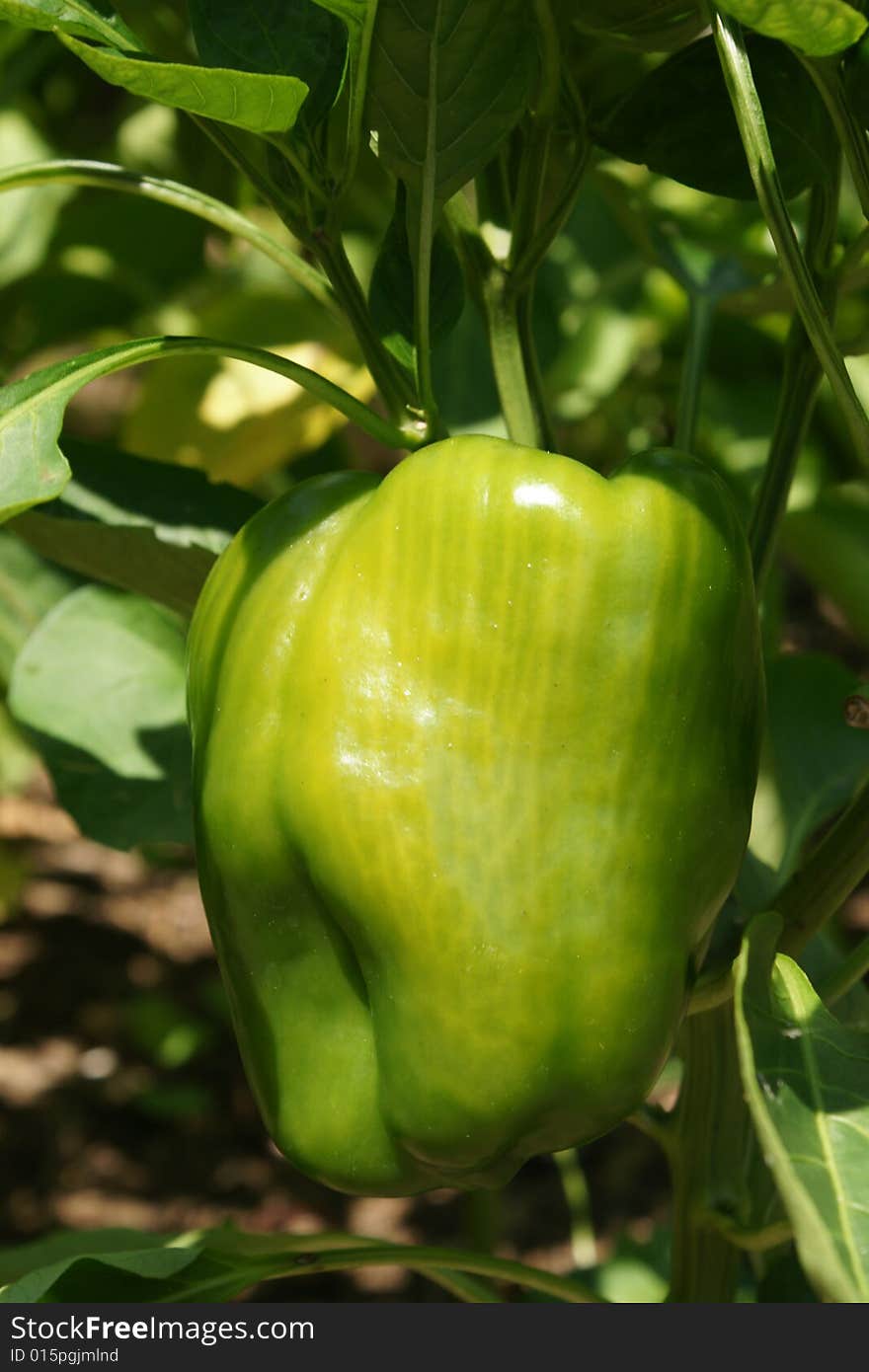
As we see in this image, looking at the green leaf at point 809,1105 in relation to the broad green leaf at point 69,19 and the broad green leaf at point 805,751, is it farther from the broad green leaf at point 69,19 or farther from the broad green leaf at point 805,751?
the broad green leaf at point 69,19

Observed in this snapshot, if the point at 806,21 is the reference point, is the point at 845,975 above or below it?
below

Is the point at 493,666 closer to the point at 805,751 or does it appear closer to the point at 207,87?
the point at 207,87

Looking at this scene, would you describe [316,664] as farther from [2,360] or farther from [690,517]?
[2,360]

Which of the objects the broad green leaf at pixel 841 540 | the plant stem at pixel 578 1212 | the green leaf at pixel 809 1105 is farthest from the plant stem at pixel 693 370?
the plant stem at pixel 578 1212

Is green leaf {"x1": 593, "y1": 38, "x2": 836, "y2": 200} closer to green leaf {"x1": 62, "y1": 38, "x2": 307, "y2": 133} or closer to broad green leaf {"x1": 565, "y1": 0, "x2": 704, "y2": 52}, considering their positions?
broad green leaf {"x1": 565, "y1": 0, "x2": 704, "y2": 52}

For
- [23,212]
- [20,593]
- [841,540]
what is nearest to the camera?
[20,593]

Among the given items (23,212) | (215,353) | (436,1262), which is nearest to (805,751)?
(436,1262)
